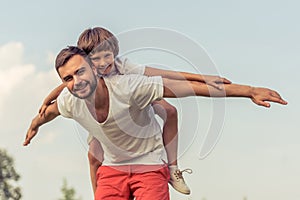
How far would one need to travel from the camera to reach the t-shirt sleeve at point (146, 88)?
4.58 m

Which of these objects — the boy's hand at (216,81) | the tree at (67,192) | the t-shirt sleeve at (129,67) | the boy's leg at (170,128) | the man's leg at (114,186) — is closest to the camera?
the boy's hand at (216,81)

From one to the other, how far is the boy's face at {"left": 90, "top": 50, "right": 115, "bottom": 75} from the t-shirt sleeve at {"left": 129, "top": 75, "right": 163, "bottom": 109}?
0.20 m

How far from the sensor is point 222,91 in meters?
4.49

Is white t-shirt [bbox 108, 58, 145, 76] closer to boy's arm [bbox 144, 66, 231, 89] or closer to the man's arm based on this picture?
boy's arm [bbox 144, 66, 231, 89]

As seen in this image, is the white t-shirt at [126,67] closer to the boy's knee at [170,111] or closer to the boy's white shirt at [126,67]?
the boy's white shirt at [126,67]

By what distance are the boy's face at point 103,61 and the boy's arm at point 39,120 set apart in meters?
0.52

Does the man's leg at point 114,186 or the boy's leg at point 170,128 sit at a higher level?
the boy's leg at point 170,128

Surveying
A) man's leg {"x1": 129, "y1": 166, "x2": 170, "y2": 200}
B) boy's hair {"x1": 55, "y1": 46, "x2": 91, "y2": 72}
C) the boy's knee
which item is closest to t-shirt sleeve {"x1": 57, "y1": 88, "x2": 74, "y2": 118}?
boy's hair {"x1": 55, "y1": 46, "x2": 91, "y2": 72}

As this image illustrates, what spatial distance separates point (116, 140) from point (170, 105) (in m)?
0.60

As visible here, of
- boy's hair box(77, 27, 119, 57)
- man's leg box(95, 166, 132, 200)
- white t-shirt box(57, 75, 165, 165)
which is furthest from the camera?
man's leg box(95, 166, 132, 200)

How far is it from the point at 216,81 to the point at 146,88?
1.46ft

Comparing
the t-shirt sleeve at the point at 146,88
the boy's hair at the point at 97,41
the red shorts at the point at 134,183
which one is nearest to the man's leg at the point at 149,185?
the red shorts at the point at 134,183

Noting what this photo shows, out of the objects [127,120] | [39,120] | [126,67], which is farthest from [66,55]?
Answer: [39,120]

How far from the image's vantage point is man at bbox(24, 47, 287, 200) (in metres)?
4.55
